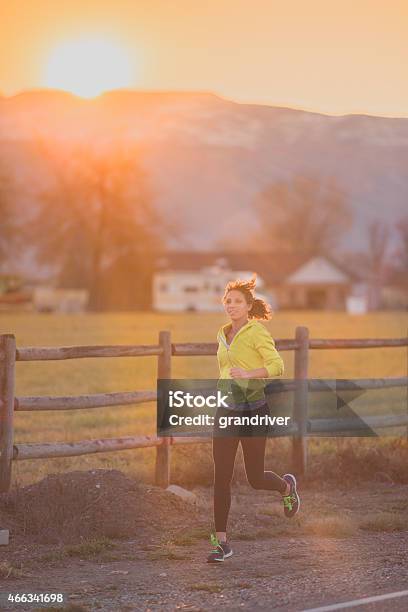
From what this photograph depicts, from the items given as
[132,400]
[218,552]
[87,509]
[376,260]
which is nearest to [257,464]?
[218,552]

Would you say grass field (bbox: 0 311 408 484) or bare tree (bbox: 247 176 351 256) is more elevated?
bare tree (bbox: 247 176 351 256)

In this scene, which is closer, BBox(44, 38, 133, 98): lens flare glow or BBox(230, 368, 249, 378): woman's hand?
BBox(230, 368, 249, 378): woman's hand

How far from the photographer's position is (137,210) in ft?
276

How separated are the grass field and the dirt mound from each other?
1.93 metres

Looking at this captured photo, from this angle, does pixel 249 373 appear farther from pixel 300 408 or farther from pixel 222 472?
pixel 300 408

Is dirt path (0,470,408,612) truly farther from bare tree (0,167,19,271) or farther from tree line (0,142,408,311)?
tree line (0,142,408,311)

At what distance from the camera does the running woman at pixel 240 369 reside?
7.99 m

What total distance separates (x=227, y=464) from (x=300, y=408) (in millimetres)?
4287

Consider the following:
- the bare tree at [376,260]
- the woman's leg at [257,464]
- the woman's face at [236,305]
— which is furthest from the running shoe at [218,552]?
the bare tree at [376,260]

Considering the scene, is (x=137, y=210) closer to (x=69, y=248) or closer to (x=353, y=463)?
(x=69, y=248)

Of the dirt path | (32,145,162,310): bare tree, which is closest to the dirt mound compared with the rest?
the dirt path

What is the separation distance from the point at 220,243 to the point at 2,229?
81889 millimetres

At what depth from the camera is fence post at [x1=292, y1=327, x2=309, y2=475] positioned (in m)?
12.3

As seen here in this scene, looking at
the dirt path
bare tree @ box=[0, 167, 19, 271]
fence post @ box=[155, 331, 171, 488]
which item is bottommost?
the dirt path
